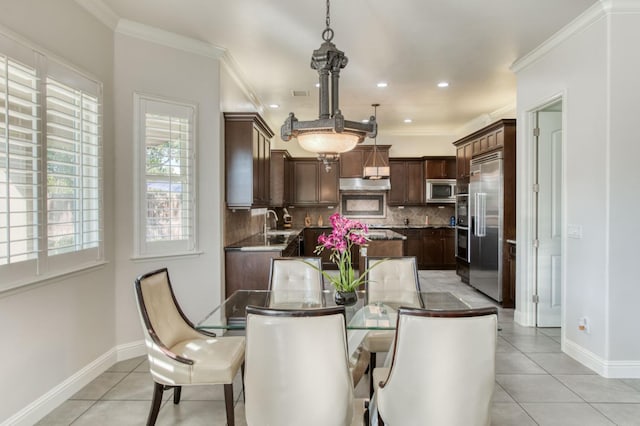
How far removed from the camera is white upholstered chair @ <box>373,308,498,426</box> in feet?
5.19

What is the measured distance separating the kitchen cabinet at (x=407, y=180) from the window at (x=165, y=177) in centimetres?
553

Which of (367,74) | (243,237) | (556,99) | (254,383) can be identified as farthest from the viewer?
(243,237)

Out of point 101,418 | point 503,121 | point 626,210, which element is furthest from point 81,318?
point 503,121

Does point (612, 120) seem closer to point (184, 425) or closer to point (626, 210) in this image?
point (626, 210)

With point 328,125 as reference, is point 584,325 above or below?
below

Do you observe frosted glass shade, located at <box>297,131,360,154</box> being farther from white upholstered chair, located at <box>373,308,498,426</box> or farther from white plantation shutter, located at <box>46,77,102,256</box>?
white plantation shutter, located at <box>46,77,102,256</box>

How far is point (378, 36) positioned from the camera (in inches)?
143

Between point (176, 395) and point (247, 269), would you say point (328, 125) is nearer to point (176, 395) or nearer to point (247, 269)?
point (176, 395)

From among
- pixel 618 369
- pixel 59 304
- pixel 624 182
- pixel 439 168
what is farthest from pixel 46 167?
pixel 439 168

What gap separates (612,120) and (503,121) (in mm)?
1965

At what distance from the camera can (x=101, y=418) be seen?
2.43 meters

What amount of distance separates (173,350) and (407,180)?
6.90m

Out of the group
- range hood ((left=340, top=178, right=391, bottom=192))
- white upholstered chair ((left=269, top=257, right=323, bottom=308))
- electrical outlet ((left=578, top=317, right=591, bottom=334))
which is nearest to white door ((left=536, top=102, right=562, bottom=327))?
electrical outlet ((left=578, top=317, right=591, bottom=334))

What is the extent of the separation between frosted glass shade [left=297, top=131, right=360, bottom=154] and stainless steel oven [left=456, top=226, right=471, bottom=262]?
14.4ft
